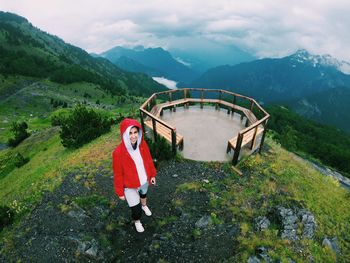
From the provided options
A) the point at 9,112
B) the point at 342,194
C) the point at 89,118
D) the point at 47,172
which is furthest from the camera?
the point at 9,112

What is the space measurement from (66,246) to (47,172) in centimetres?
606

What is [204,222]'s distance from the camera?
776 cm

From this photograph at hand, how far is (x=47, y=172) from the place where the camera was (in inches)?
477

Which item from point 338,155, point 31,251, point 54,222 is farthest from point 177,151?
point 338,155

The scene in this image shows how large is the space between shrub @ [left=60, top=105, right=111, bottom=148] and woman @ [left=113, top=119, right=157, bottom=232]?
9863mm

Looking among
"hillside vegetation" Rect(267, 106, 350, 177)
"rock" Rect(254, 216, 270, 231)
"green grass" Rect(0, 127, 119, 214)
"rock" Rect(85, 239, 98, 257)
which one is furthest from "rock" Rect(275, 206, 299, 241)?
"hillside vegetation" Rect(267, 106, 350, 177)

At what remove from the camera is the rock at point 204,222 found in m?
7.66

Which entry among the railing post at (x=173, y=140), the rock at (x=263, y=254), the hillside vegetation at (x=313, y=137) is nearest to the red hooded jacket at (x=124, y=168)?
the railing post at (x=173, y=140)

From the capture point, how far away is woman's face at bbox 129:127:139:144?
5913 millimetres

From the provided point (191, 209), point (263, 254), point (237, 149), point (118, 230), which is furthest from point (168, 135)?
point (263, 254)

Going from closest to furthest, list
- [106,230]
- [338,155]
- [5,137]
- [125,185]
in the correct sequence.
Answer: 1. [125,185]
2. [106,230]
3. [5,137]
4. [338,155]

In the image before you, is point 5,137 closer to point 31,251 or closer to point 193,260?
point 31,251

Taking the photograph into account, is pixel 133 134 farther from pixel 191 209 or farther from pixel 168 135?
pixel 168 135

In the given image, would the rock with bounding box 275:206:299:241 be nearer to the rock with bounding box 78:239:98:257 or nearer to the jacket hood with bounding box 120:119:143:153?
the jacket hood with bounding box 120:119:143:153
